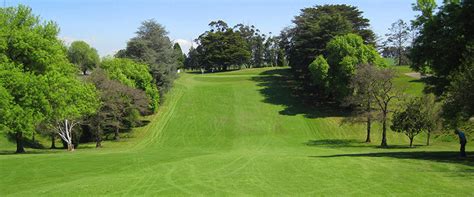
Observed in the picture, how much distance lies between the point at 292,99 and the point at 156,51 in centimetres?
2472

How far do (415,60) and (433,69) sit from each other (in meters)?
1.36

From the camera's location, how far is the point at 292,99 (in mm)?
75938

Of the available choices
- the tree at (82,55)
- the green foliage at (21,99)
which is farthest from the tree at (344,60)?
the tree at (82,55)

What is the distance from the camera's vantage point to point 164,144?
5412 centimetres

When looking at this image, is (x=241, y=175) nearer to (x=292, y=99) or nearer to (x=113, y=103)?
(x=113, y=103)

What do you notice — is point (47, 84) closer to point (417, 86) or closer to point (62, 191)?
point (62, 191)

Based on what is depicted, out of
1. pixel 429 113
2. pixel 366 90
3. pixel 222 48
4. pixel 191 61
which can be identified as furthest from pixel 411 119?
pixel 191 61

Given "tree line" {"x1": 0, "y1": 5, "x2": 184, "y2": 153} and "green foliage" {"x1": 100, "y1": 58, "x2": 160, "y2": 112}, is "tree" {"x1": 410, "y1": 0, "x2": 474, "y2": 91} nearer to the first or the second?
"tree line" {"x1": 0, "y1": 5, "x2": 184, "y2": 153}

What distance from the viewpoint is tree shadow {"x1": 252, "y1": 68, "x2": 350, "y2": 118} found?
68.1 metres

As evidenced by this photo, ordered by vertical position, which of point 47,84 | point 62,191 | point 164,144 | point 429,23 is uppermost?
point 429,23

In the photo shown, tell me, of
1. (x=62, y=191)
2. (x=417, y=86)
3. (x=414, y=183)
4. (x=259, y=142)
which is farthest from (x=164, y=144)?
(x=417, y=86)

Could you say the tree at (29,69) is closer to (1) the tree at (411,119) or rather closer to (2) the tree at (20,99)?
(2) the tree at (20,99)

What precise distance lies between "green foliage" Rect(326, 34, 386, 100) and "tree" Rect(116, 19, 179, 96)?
24851mm

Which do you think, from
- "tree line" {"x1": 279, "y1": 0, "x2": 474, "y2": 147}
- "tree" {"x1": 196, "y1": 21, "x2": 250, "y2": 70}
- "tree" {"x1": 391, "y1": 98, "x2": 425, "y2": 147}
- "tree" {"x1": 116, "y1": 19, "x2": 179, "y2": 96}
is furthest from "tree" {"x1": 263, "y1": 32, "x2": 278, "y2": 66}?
"tree" {"x1": 391, "y1": 98, "x2": 425, "y2": 147}
